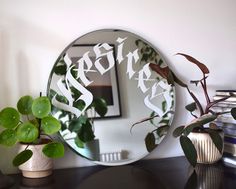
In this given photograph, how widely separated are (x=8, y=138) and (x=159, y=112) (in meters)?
0.66

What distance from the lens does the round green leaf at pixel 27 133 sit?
1038 millimetres

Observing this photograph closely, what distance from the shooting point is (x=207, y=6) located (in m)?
1.42

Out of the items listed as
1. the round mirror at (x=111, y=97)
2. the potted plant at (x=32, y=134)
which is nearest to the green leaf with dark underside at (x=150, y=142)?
the round mirror at (x=111, y=97)

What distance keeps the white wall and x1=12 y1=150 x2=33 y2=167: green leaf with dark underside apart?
0.18m

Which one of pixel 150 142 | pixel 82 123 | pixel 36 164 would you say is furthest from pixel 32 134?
pixel 150 142

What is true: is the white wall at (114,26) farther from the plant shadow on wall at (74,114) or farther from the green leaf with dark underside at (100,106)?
the green leaf with dark underside at (100,106)

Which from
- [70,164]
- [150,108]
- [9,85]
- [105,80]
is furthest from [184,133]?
[9,85]

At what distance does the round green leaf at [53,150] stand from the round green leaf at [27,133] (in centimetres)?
6

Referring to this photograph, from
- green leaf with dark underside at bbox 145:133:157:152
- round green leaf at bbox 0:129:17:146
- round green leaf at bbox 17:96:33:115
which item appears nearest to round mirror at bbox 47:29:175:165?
green leaf with dark underside at bbox 145:133:157:152

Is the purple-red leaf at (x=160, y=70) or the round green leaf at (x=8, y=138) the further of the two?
the purple-red leaf at (x=160, y=70)

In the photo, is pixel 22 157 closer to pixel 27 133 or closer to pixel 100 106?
pixel 27 133

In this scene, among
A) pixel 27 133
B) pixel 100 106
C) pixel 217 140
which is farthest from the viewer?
pixel 100 106

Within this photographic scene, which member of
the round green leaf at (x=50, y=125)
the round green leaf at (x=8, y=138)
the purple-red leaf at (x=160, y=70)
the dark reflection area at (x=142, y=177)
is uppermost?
the purple-red leaf at (x=160, y=70)

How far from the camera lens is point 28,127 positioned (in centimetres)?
105
